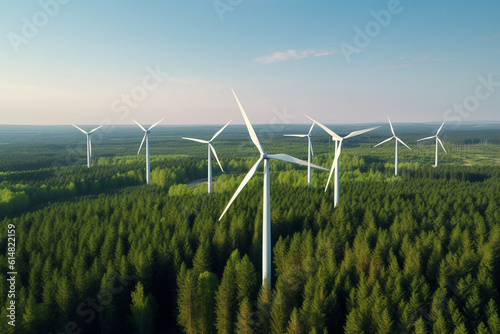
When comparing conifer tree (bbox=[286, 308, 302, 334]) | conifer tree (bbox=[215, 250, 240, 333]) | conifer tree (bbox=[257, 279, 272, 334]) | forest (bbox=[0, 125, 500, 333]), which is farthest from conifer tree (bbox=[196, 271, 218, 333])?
conifer tree (bbox=[286, 308, 302, 334])

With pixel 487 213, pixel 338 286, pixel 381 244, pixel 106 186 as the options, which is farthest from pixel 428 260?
pixel 106 186

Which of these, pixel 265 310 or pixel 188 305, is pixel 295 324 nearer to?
pixel 265 310

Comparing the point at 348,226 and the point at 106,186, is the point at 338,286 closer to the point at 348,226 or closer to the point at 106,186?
the point at 348,226

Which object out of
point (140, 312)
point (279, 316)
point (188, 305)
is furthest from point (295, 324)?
point (140, 312)

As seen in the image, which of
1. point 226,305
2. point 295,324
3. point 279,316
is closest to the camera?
point 295,324

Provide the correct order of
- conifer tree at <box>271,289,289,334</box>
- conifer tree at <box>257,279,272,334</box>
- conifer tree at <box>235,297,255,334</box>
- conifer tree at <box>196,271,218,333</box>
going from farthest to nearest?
conifer tree at <box>196,271,218,333</box>
conifer tree at <box>257,279,272,334</box>
conifer tree at <box>235,297,255,334</box>
conifer tree at <box>271,289,289,334</box>

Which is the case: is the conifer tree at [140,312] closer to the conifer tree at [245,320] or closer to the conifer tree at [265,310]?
the conifer tree at [245,320]

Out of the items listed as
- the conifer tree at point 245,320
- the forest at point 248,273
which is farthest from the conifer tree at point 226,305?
the conifer tree at point 245,320

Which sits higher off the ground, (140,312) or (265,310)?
(265,310)
